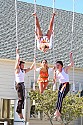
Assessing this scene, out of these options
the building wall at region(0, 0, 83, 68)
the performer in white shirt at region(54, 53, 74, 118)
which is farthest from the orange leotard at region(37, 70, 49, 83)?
the building wall at region(0, 0, 83, 68)

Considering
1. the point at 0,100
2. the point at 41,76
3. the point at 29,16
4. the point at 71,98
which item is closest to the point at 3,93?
the point at 0,100

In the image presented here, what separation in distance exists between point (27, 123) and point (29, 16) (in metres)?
7.67

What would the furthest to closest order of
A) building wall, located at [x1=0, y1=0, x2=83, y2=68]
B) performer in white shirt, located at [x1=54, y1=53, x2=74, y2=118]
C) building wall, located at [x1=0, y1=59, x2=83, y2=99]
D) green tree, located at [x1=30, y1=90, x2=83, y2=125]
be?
building wall, located at [x1=0, y1=0, x2=83, y2=68], building wall, located at [x1=0, y1=59, x2=83, y2=99], green tree, located at [x1=30, y1=90, x2=83, y2=125], performer in white shirt, located at [x1=54, y1=53, x2=74, y2=118]

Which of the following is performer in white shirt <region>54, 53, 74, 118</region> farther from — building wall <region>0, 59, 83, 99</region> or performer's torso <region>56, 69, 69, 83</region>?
building wall <region>0, 59, 83, 99</region>

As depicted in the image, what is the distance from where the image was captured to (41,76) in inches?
532

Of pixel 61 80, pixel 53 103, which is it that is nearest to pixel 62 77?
pixel 61 80

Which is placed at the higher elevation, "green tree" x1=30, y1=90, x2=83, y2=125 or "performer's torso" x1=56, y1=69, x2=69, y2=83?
"performer's torso" x1=56, y1=69, x2=69, y2=83

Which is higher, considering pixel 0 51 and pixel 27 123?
pixel 0 51

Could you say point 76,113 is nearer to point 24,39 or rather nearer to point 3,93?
point 3,93

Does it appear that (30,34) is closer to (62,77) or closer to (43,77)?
(43,77)

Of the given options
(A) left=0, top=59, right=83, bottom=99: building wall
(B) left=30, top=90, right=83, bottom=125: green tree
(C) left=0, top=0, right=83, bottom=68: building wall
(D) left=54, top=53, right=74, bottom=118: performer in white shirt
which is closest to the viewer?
(D) left=54, top=53, right=74, bottom=118: performer in white shirt

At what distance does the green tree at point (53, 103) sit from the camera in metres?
22.8

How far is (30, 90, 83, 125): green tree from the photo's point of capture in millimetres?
22828

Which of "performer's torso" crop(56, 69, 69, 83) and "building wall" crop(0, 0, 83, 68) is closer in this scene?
"performer's torso" crop(56, 69, 69, 83)
